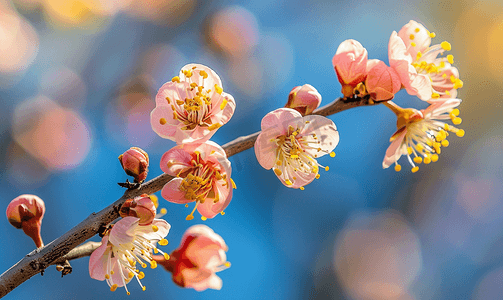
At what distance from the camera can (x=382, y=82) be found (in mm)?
1020

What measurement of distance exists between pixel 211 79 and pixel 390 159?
2.09 ft

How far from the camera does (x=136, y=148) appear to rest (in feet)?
3.24

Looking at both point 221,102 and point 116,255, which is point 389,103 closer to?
point 221,102

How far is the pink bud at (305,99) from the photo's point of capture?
1034mm

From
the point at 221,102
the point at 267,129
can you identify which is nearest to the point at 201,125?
the point at 221,102

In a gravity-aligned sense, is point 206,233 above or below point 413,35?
below

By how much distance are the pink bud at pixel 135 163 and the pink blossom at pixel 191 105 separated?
81mm

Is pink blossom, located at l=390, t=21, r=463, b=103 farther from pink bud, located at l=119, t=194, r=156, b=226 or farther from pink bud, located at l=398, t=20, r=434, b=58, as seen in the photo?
pink bud, located at l=119, t=194, r=156, b=226

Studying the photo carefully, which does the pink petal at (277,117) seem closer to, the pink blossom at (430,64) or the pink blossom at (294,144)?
the pink blossom at (294,144)

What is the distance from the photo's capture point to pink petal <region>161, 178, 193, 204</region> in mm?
903

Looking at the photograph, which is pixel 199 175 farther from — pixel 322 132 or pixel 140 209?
pixel 322 132

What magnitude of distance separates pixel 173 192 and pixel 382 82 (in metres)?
0.65

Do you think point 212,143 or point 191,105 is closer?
point 212,143

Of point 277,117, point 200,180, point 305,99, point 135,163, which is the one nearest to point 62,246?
A: point 135,163
